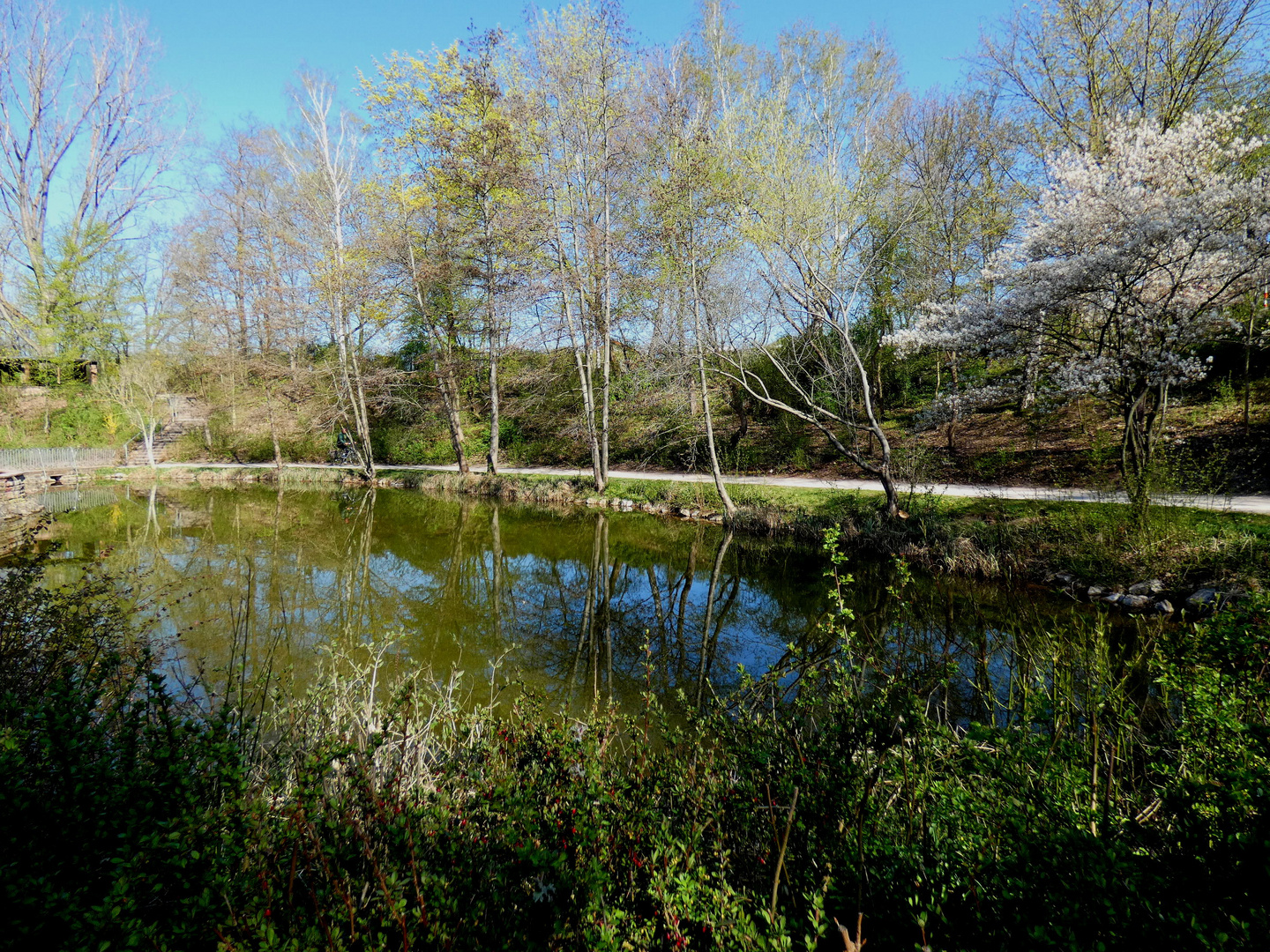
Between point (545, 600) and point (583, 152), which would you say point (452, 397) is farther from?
point (545, 600)

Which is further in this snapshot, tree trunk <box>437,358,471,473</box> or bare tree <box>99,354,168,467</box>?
bare tree <box>99,354,168,467</box>

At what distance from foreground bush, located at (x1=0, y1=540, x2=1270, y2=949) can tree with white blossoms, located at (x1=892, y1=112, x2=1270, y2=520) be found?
7377 mm

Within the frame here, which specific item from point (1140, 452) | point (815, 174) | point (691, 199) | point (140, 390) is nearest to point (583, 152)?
point (691, 199)

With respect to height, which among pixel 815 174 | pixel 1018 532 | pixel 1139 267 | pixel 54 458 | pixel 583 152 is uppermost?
pixel 583 152

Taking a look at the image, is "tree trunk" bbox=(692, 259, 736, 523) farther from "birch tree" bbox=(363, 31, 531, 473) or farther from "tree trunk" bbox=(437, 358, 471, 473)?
"tree trunk" bbox=(437, 358, 471, 473)

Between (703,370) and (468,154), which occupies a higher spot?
(468,154)

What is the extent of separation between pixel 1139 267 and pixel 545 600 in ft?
32.7

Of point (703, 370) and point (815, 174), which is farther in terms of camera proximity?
point (703, 370)

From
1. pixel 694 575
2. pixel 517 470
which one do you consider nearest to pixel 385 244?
pixel 517 470

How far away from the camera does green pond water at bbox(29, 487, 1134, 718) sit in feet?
18.4

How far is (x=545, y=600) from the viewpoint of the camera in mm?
8484

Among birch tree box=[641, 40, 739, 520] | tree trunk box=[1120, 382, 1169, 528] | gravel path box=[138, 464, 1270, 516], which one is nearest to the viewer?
tree trunk box=[1120, 382, 1169, 528]

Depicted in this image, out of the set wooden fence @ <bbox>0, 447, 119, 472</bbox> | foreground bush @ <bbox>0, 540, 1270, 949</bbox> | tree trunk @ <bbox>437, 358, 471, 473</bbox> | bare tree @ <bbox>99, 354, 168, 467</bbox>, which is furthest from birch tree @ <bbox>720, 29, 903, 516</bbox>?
wooden fence @ <bbox>0, 447, 119, 472</bbox>

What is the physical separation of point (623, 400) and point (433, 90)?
34.9 ft
